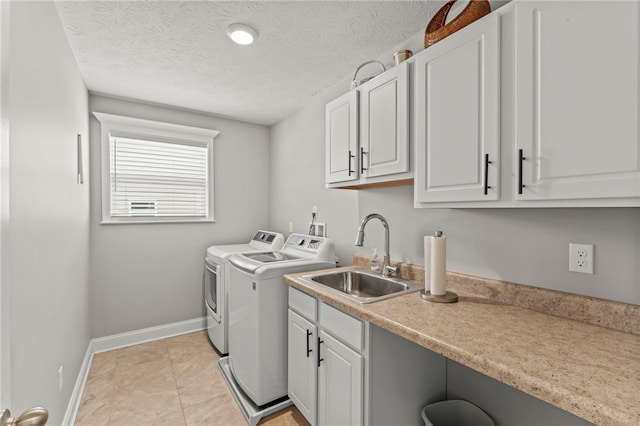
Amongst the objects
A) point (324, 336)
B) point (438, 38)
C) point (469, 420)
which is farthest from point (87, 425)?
point (438, 38)

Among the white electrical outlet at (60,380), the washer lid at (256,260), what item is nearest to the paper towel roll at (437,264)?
the washer lid at (256,260)

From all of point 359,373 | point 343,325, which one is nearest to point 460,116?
point 343,325

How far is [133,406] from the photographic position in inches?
79.0

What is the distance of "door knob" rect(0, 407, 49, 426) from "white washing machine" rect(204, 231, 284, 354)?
195cm

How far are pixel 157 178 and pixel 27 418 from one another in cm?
284

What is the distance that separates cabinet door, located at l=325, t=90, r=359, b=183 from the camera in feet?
6.06

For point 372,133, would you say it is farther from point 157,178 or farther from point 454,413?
point 157,178

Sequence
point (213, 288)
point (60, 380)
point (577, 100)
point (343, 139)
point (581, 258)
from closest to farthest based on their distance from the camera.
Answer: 1. point (577, 100)
2. point (581, 258)
3. point (60, 380)
4. point (343, 139)
5. point (213, 288)

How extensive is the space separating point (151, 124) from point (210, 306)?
1.92m

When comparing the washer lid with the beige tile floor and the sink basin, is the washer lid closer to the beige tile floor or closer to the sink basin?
the sink basin

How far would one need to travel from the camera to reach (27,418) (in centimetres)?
55

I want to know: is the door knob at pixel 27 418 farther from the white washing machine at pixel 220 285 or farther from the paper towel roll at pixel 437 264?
the white washing machine at pixel 220 285

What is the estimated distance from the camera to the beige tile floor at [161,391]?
189 cm

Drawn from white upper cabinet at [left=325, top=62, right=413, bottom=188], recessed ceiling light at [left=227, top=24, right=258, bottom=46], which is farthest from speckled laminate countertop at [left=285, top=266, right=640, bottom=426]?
recessed ceiling light at [left=227, top=24, right=258, bottom=46]
